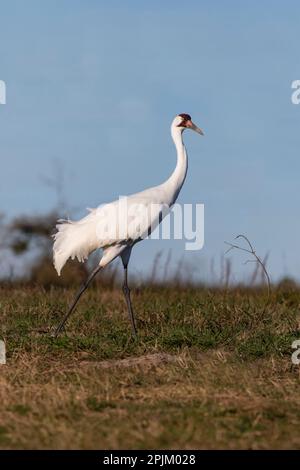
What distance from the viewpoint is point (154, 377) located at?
7.42m

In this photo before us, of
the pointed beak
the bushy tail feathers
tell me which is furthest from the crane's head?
the bushy tail feathers

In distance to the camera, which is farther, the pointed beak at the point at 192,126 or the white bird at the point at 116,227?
the pointed beak at the point at 192,126

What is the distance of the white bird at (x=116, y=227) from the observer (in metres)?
9.87

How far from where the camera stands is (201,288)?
1446 cm

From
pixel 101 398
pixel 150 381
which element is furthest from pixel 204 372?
pixel 101 398

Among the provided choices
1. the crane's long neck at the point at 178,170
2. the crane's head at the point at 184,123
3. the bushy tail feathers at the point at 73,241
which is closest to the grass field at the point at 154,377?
the bushy tail feathers at the point at 73,241

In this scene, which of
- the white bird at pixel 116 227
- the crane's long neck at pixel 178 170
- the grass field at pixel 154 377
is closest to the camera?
the grass field at pixel 154 377

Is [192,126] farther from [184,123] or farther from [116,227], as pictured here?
[116,227]

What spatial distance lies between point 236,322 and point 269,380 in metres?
2.38

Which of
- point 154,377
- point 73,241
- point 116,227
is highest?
point 116,227

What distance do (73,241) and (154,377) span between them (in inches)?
115

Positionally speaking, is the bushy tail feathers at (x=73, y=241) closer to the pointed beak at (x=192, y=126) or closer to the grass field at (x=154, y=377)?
the grass field at (x=154, y=377)

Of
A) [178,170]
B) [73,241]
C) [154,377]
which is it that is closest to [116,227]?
[73,241]

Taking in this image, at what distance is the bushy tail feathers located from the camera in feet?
32.6
